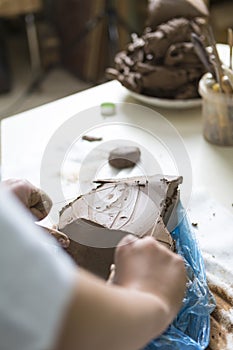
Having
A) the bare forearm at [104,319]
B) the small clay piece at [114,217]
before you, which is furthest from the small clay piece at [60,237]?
the bare forearm at [104,319]

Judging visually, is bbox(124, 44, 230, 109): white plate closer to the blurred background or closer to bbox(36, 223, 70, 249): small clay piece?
bbox(36, 223, 70, 249): small clay piece

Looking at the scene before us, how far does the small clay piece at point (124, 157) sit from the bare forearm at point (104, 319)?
0.59 m

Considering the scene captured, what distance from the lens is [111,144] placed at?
1.16 metres

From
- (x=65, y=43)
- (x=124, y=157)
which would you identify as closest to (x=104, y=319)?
(x=124, y=157)

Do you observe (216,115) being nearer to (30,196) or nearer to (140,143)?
(140,143)

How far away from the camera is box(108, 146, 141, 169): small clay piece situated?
3.51 feet

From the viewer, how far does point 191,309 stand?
28.8 inches

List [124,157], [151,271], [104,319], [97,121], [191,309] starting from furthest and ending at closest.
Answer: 1. [97,121]
2. [124,157]
3. [191,309]
4. [151,271]
5. [104,319]

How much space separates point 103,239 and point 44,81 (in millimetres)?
2059

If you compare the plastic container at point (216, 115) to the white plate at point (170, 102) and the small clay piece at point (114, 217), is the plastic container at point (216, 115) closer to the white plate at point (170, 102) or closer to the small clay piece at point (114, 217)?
the white plate at point (170, 102)

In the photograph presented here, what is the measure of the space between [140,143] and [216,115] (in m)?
0.17

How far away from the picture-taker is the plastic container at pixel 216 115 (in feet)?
3.58

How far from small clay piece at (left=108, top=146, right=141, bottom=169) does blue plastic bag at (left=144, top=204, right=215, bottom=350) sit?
0.88ft

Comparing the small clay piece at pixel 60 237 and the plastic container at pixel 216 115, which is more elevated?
the small clay piece at pixel 60 237
